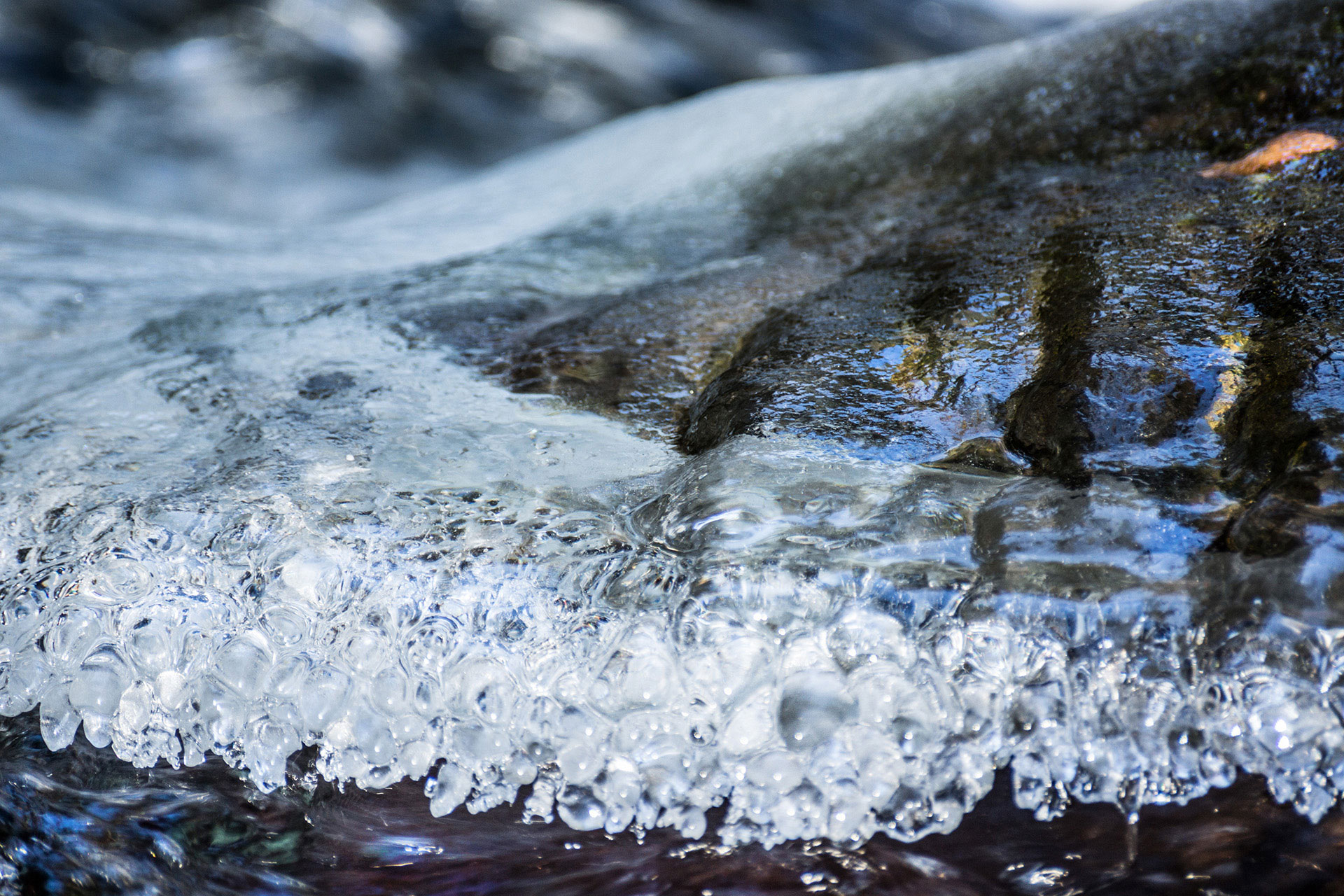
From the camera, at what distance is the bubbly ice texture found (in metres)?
1.08

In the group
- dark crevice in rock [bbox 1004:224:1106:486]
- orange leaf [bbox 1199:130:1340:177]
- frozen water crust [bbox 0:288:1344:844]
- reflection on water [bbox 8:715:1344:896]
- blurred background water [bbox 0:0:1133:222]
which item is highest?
blurred background water [bbox 0:0:1133:222]

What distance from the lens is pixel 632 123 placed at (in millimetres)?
4102

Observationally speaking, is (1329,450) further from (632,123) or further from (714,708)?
(632,123)

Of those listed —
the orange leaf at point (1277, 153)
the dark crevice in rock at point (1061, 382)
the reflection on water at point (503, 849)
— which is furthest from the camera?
the orange leaf at point (1277, 153)

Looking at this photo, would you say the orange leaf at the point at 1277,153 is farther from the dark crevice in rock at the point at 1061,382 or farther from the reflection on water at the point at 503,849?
the reflection on water at the point at 503,849

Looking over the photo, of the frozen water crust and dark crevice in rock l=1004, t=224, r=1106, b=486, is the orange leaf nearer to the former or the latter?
dark crevice in rock l=1004, t=224, r=1106, b=486

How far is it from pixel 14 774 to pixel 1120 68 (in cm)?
257

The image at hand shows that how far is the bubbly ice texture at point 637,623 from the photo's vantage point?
1076mm

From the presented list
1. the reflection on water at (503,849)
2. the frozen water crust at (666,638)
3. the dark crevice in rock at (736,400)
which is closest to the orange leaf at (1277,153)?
the dark crevice in rock at (736,400)

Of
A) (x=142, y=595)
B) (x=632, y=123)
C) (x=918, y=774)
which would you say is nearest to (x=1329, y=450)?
(x=918, y=774)

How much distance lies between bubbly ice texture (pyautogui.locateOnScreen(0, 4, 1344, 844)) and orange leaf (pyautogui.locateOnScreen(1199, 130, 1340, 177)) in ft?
3.30

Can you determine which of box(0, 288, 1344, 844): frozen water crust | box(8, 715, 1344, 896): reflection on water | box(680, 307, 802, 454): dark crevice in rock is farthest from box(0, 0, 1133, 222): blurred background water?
box(8, 715, 1344, 896): reflection on water

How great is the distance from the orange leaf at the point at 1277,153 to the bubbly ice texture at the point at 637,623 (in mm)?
1007

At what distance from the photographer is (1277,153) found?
1.87 meters
